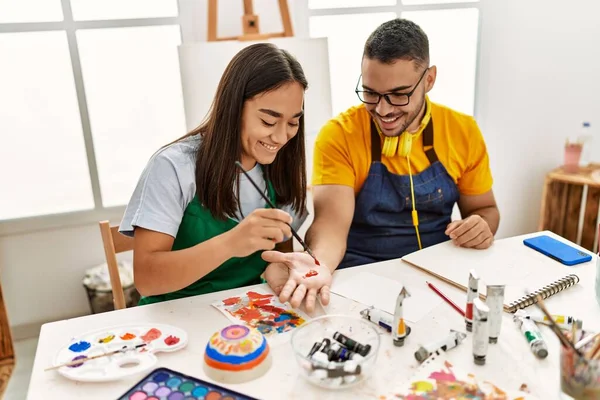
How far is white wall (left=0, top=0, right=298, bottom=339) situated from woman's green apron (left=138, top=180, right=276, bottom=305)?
127 cm

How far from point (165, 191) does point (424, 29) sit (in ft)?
7.01

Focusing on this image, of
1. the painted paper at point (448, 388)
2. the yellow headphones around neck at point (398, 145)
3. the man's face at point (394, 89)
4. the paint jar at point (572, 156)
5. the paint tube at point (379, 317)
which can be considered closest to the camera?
the painted paper at point (448, 388)

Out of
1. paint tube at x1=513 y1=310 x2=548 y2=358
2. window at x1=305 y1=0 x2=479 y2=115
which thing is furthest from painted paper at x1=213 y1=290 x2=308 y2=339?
window at x1=305 y1=0 x2=479 y2=115

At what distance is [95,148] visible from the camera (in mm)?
2500

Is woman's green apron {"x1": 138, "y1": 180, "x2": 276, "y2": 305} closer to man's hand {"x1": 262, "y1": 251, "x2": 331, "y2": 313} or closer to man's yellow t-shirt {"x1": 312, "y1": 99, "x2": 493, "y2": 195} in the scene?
man's hand {"x1": 262, "y1": 251, "x2": 331, "y2": 313}

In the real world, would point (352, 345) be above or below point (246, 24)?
below

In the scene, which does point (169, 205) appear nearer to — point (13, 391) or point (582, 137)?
point (13, 391)

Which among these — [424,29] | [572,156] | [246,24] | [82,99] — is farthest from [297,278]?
[572,156]

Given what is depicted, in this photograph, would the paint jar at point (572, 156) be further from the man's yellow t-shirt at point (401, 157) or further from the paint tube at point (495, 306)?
the paint tube at point (495, 306)

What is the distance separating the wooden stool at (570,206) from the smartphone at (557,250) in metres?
1.49

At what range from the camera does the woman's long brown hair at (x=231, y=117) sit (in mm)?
1303

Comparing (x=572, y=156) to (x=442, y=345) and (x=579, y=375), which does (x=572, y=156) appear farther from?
(x=579, y=375)

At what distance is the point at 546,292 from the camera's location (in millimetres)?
1203

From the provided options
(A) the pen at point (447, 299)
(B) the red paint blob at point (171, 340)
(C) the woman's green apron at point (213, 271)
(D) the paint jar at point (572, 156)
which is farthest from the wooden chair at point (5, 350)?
(D) the paint jar at point (572, 156)
